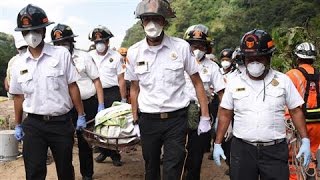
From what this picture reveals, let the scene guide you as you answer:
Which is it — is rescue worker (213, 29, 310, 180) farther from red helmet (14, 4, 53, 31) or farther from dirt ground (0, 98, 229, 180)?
dirt ground (0, 98, 229, 180)

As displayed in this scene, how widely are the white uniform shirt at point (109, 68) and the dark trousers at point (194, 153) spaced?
2.26 meters

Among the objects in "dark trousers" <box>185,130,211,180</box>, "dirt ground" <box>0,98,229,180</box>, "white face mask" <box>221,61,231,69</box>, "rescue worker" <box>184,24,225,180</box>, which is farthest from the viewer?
"white face mask" <box>221,61,231,69</box>

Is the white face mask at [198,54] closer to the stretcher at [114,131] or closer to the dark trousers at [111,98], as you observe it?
the stretcher at [114,131]

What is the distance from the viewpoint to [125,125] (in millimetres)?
4773

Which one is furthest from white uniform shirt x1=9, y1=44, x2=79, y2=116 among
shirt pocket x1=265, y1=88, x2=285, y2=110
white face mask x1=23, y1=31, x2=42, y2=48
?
shirt pocket x1=265, y1=88, x2=285, y2=110

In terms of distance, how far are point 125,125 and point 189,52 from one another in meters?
1.27

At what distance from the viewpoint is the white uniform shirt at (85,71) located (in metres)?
5.22

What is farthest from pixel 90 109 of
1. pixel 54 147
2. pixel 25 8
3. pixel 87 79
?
pixel 25 8

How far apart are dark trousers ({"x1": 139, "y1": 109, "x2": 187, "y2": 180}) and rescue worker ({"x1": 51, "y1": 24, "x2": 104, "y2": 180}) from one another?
1461 millimetres

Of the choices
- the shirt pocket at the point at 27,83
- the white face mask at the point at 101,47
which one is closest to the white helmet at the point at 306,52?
the shirt pocket at the point at 27,83

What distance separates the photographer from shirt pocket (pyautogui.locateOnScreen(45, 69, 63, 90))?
3949 mm

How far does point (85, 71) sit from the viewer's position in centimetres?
527

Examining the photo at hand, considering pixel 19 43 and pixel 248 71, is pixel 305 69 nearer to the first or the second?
pixel 248 71

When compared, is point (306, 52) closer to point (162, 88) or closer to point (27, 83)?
point (162, 88)
